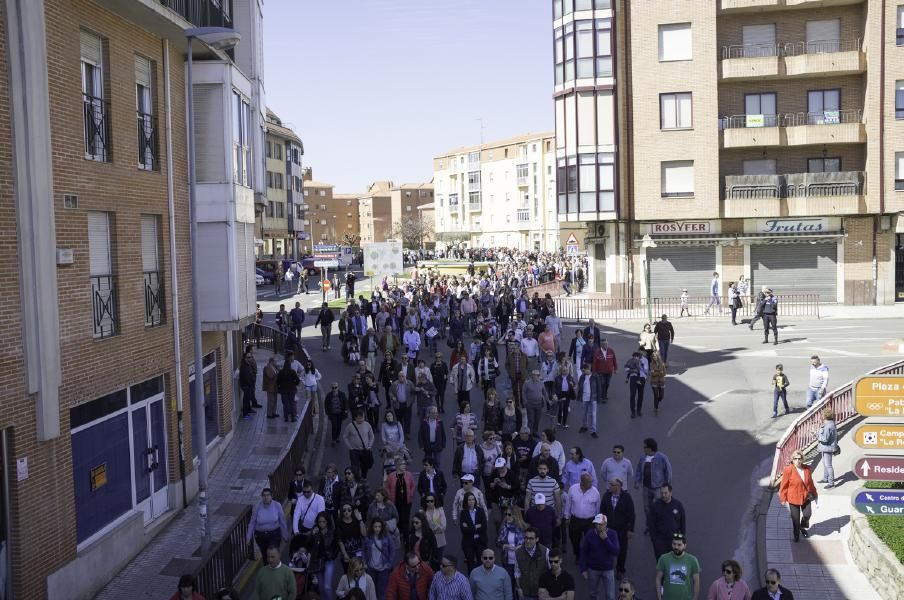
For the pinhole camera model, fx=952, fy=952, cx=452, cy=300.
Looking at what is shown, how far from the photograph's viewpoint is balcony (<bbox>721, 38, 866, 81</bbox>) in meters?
39.1

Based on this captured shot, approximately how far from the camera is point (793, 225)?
4059cm

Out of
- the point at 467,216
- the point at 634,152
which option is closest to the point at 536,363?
the point at 634,152

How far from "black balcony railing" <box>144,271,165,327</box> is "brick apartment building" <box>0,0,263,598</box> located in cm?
3

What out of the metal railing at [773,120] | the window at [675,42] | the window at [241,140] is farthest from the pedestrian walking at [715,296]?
the window at [241,140]

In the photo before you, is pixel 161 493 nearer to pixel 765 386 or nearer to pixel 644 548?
pixel 644 548

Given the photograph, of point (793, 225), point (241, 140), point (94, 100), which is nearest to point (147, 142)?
point (94, 100)

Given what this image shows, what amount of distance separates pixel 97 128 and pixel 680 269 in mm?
31856

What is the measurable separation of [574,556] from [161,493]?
6.81 metres

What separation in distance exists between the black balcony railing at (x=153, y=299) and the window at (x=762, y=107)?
3138 cm

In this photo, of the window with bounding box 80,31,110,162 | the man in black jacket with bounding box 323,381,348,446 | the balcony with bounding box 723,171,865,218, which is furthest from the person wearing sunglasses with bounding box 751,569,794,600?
the balcony with bounding box 723,171,865,218

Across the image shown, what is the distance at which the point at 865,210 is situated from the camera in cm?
3934

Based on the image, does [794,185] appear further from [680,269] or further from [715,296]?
[715,296]

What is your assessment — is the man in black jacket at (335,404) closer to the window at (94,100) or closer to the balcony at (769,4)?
the window at (94,100)

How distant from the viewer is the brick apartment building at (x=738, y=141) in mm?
39438
